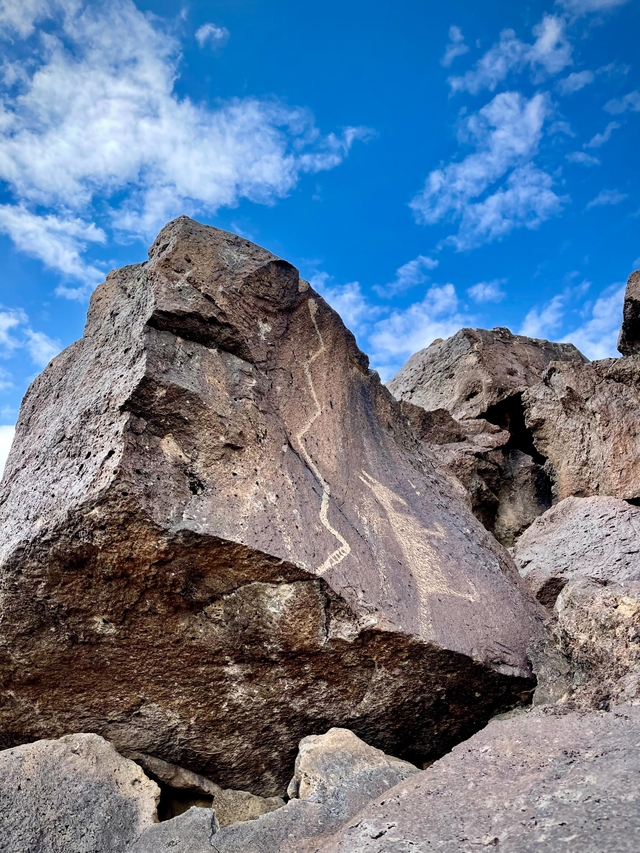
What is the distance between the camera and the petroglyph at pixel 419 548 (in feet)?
10.2

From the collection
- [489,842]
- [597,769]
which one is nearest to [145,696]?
[489,842]

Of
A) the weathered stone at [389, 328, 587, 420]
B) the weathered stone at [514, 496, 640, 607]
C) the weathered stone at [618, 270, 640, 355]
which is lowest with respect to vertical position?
the weathered stone at [514, 496, 640, 607]

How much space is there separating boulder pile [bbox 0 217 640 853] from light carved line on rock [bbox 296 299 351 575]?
19mm

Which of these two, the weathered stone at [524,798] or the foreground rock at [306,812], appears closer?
the weathered stone at [524,798]

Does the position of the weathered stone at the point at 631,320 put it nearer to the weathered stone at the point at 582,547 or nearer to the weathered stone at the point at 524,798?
the weathered stone at the point at 582,547

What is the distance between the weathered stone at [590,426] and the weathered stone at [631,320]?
286mm

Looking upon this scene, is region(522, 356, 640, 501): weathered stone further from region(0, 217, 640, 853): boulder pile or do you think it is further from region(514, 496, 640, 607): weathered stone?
region(0, 217, 640, 853): boulder pile

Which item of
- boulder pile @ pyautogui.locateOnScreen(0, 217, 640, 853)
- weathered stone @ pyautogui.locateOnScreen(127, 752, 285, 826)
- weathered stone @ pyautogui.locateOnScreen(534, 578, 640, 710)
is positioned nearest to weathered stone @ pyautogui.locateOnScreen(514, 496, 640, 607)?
boulder pile @ pyautogui.locateOnScreen(0, 217, 640, 853)

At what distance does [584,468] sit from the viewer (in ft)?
18.5

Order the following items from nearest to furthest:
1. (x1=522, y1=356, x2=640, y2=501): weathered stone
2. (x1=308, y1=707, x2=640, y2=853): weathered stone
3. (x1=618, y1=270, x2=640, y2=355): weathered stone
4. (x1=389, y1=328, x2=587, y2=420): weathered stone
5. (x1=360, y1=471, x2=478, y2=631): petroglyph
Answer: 1. (x1=308, y1=707, x2=640, y2=853): weathered stone
2. (x1=360, y1=471, x2=478, y2=631): petroglyph
3. (x1=522, y1=356, x2=640, y2=501): weathered stone
4. (x1=618, y1=270, x2=640, y2=355): weathered stone
5. (x1=389, y1=328, x2=587, y2=420): weathered stone

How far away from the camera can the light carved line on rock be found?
9.25 feet

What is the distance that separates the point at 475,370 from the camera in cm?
792

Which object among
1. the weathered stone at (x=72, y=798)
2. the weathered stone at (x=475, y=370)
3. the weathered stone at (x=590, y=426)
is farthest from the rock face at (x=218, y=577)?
the weathered stone at (x=475, y=370)

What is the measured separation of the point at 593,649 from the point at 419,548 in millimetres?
1110
